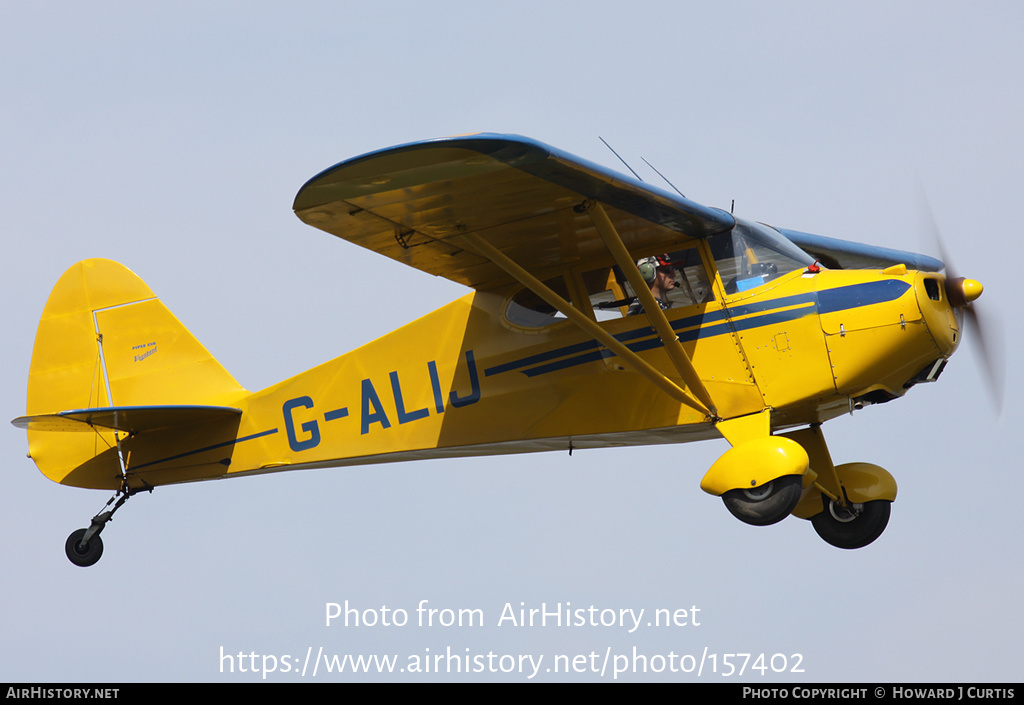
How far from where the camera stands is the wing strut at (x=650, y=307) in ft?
26.2

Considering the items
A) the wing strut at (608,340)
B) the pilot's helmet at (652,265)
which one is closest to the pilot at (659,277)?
the pilot's helmet at (652,265)

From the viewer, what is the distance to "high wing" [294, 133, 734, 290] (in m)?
7.14

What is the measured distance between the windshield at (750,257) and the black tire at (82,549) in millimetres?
5601

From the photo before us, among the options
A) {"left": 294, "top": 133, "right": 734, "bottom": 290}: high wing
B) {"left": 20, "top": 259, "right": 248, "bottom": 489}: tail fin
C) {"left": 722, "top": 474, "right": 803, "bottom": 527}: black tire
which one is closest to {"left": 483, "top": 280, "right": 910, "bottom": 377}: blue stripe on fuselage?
{"left": 294, "top": 133, "right": 734, "bottom": 290}: high wing

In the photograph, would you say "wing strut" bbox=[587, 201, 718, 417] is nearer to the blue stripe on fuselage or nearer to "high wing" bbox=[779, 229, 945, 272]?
the blue stripe on fuselage

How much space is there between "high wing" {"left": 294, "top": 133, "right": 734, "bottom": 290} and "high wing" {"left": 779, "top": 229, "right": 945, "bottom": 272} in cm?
256

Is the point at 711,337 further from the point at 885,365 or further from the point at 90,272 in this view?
the point at 90,272

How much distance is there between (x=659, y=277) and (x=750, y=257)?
2.07 ft

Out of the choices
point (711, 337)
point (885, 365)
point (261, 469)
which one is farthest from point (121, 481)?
point (885, 365)

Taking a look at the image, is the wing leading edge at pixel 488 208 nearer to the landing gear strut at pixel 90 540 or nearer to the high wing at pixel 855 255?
the high wing at pixel 855 255

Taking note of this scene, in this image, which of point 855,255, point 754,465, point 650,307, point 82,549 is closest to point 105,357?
point 82,549

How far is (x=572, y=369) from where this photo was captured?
8.93 metres

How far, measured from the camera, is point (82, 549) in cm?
1034
